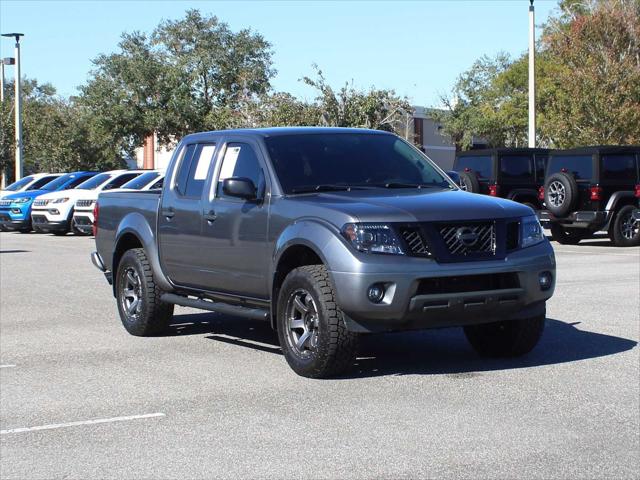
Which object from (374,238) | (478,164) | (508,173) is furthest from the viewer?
(478,164)

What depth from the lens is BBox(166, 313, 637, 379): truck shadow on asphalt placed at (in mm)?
8922

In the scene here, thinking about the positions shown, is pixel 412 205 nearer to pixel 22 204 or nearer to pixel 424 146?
pixel 22 204

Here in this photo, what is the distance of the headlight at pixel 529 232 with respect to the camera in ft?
28.4

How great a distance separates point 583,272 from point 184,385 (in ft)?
33.3

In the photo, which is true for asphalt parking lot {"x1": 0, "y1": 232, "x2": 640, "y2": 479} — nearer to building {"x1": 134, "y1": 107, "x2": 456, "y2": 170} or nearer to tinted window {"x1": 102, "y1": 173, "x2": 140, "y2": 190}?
tinted window {"x1": 102, "y1": 173, "x2": 140, "y2": 190}

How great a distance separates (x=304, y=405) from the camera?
24.8 feet

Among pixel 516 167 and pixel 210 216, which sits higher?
pixel 516 167

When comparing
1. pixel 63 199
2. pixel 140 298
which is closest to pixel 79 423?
pixel 140 298

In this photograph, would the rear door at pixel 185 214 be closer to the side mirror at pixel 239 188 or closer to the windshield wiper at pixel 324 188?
the side mirror at pixel 239 188

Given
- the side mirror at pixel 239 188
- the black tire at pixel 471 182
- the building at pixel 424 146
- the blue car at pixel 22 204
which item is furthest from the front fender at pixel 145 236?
the building at pixel 424 146

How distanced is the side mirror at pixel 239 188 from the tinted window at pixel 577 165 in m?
15.8

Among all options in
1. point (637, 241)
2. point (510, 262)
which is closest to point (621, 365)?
point (510, 262)

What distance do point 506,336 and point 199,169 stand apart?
122 inches

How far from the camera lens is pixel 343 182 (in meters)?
9.14
